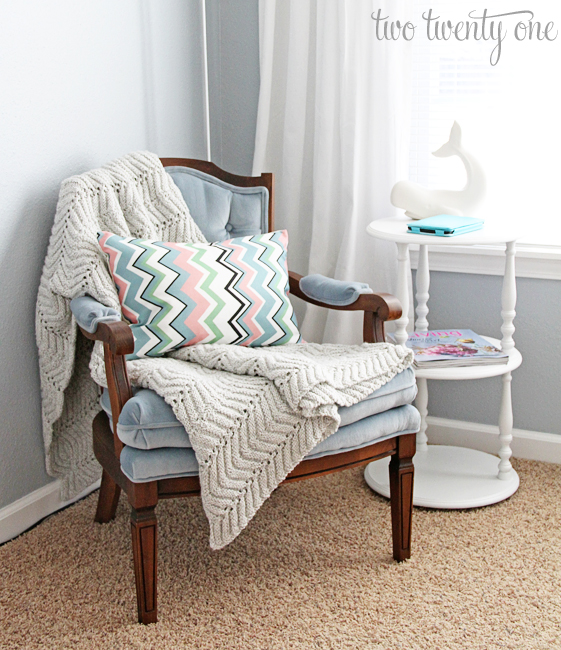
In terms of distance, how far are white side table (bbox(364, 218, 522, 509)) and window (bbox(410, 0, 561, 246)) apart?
0.27 m

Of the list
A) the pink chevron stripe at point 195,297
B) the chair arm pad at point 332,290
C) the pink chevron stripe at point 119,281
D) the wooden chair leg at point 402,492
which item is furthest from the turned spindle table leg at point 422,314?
the pink chevron stripe at point 119,281

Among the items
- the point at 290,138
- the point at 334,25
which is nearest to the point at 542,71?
the point at 334,25

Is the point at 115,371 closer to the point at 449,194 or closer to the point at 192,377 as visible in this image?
the point at 192,377

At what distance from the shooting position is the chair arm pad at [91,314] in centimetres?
151

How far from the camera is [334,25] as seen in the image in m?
2.21

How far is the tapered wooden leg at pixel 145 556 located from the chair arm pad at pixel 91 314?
0.40 meters

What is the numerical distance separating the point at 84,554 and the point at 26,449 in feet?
1.08

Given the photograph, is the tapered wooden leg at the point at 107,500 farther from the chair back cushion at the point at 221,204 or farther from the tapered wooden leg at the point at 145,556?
the chair back cushion at the point at 221,204

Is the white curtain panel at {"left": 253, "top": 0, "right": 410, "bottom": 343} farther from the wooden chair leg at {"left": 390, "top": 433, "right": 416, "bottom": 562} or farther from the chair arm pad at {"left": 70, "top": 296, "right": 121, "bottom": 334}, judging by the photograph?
the chair arm pad at {"left": 70, "top": 296, "right": 121, "bottom": 334}

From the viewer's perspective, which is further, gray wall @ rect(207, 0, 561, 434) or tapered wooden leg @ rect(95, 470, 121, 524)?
gray wall @ rect(207, 0, 561, 434)

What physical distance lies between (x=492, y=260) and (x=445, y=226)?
47 centimetres

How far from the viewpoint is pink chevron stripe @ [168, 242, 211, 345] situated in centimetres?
171

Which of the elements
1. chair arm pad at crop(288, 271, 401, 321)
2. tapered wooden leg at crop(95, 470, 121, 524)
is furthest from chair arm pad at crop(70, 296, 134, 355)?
chair arm pad at crop(288, 271, 401, 321)

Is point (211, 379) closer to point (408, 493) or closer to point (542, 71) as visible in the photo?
point (408, 493)
